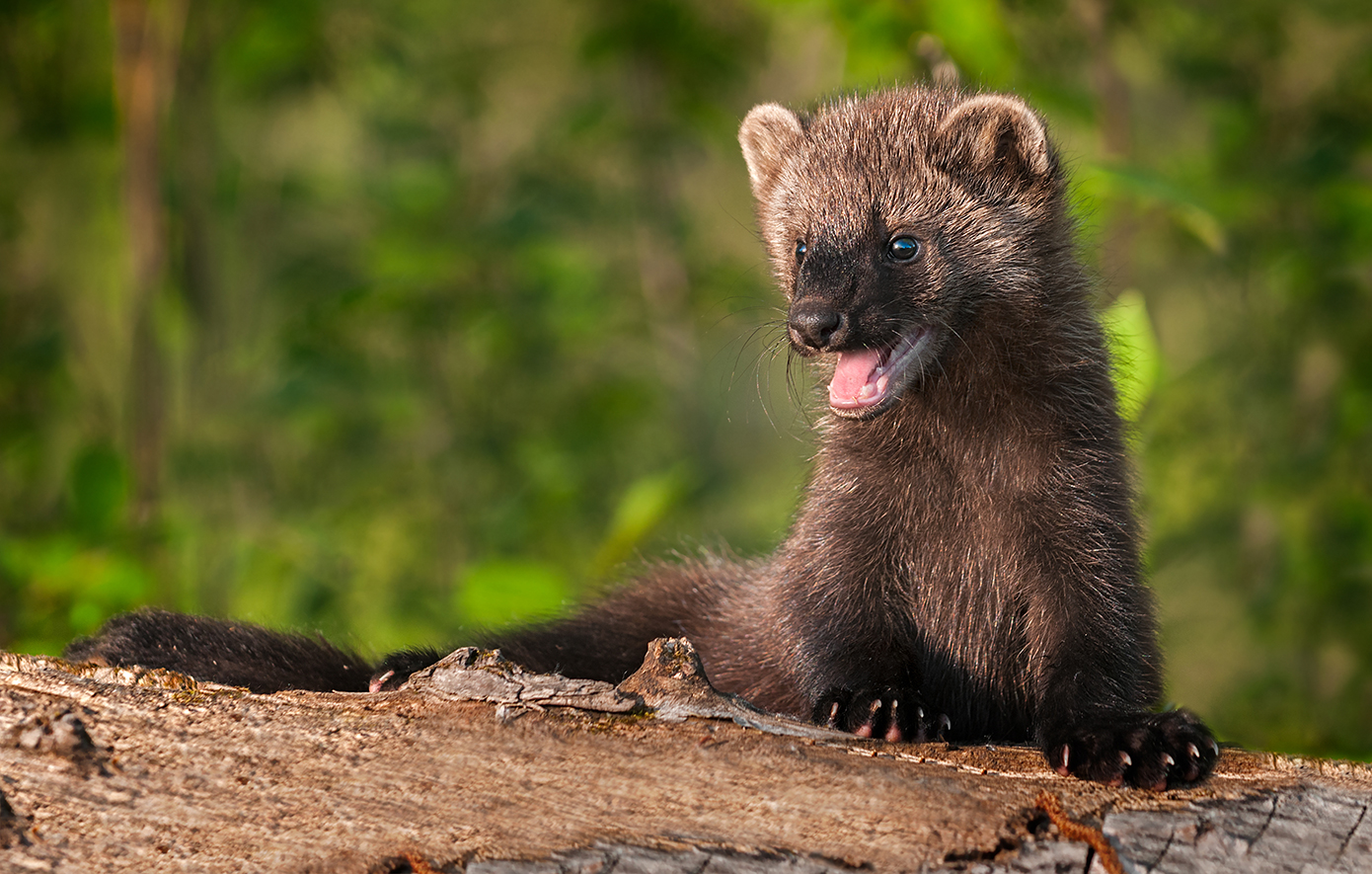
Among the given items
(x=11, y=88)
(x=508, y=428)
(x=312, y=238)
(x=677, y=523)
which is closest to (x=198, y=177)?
(x=11, y=88)

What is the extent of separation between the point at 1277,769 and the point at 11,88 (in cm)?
1005

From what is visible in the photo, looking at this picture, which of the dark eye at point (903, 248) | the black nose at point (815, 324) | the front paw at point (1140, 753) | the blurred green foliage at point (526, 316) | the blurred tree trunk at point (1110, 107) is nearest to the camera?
the front paw at point (1140, 753)

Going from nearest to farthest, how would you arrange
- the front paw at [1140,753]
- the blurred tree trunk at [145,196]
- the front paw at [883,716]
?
the front paw at [1140,753]
the front paw at [883,716]
the blurred tree trunk at [145,196]

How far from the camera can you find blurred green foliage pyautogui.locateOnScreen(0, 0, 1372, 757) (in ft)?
25.8

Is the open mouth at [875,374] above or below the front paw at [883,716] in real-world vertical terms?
above

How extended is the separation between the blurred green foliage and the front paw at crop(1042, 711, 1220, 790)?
3.29 meters

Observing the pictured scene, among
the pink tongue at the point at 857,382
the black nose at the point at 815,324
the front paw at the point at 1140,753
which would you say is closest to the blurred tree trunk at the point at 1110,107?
the pink tongue at the point at 857,382

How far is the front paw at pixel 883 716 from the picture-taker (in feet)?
14.3

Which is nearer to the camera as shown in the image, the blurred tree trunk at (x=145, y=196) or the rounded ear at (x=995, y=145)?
the rounded ear at (x=995, y=145)

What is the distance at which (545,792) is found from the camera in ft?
10.7

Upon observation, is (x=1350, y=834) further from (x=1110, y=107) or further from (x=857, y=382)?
(x=1110, y=107)

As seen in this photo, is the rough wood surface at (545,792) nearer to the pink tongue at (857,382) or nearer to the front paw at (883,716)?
the front paw at (883,716)

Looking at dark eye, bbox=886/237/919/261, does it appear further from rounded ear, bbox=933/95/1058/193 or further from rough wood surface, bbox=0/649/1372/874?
rough wood surface, bbox=0/649/1372/874

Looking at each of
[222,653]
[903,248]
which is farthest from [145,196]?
[903,248]
